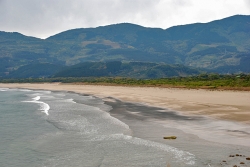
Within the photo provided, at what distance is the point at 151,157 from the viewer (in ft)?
47.2

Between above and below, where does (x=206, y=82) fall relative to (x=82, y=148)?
above

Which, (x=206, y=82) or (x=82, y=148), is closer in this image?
(x=82, y=148)

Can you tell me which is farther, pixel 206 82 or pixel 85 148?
pixel 206 82

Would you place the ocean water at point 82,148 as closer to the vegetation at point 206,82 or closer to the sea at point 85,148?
the sea at point 85,148

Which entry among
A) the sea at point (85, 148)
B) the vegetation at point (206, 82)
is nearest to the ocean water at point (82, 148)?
the sea at point (85, 148)

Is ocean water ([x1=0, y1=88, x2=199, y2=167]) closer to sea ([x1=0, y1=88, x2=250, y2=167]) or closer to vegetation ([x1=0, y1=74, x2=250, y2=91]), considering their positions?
sea ([x1=0, y1=88, x2=250, y2=167])

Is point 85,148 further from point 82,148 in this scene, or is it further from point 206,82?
point 206,82

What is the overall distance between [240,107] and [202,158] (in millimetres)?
18446

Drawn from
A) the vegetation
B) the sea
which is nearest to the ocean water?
the sea

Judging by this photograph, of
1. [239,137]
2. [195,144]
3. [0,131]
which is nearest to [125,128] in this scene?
[195,144]

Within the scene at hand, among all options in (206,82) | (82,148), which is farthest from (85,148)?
(206,82)

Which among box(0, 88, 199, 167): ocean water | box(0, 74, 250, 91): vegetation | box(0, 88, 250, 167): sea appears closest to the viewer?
box(0, 88, 250, 167): sea

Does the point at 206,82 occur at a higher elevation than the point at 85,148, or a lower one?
higher

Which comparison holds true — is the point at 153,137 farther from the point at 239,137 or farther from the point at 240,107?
the point at 240,107
